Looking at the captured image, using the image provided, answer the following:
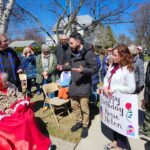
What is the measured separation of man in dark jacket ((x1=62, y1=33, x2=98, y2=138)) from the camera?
418 cm

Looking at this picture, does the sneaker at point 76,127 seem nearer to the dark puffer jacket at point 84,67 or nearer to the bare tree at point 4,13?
the dark puffer jacket at point 84,67

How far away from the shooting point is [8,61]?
16.1 ft

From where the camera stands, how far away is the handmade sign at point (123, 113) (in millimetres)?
3434

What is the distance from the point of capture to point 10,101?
4.03 metres

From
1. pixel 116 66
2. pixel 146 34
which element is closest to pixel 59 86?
pixel 116 66

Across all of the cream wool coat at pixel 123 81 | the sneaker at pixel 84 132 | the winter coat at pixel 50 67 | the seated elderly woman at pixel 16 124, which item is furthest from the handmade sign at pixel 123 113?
the winter coat at pixel 50 67

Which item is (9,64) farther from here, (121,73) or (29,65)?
(29,65)

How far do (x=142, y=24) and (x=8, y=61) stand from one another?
1642 inches

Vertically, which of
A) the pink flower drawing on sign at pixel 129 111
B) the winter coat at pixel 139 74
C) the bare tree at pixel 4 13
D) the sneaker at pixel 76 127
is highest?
the bare tree at pixel 4 13

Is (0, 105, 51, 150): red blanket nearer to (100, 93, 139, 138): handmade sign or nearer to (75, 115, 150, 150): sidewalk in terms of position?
(75, 115, 150, 150): sidewalk

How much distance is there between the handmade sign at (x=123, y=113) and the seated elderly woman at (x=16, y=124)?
122cm

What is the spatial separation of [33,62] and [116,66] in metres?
5.24

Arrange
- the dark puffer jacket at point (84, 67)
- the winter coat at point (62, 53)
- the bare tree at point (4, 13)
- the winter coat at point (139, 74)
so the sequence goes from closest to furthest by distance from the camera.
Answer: the dark puffer jacket at point (84, 67), the winter coat at point (139, 74), the bare tree at point (4, 13), the winter coat at point (62, 53)

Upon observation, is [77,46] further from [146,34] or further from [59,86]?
[146,34]
